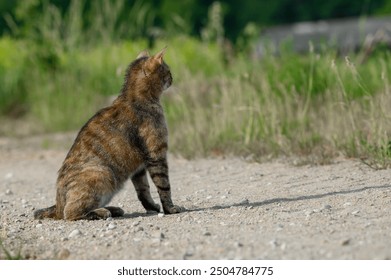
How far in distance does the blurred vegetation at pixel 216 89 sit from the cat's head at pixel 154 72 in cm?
149

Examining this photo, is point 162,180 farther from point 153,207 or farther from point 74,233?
point 74,233

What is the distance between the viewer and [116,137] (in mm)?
6953

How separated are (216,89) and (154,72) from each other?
5.21m

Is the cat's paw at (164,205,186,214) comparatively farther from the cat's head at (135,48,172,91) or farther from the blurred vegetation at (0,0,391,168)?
the blurred vegetation at (0,0,391,168)

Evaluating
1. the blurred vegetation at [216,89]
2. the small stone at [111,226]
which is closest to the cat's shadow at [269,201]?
the small stone at [111,226]

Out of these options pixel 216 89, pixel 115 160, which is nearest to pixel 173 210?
pixel 115 160

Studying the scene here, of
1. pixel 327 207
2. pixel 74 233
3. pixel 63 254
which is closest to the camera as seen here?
pixel 63 254

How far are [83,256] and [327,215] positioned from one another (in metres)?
1.90

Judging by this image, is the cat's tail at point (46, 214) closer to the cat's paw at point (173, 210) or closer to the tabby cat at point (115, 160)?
the tabby cat at point (115, 160)

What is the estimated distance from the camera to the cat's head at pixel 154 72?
7281mm

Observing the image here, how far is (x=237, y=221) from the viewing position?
6.35m

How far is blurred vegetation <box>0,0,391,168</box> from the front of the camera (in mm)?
9438

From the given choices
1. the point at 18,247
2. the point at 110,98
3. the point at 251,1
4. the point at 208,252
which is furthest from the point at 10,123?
the point at 251,1
